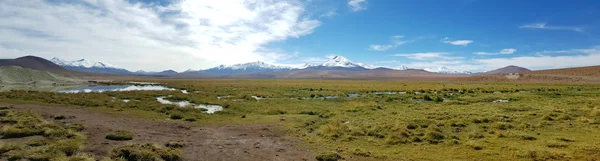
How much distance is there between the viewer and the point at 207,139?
15.7m

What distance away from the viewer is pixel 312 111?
26.9 meters

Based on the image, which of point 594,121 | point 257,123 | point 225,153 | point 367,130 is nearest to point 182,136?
point 225,153

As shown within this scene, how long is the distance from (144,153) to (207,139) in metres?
4.22

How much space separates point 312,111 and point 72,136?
16927 millimetres

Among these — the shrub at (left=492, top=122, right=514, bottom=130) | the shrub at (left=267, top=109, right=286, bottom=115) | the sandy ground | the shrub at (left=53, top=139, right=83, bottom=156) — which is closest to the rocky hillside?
the sandy ground

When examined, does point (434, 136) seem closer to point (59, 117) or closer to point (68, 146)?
point (68, 146)

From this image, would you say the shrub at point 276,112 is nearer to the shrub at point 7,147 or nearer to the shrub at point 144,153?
the shrub at point 144,153

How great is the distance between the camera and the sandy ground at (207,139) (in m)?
12.8

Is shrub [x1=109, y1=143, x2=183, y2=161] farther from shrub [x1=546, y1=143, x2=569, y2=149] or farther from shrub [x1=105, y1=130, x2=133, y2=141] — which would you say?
shrub [x1=546, y1=143, x2=569, y2=149]

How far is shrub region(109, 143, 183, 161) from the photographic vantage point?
11516 millimetres

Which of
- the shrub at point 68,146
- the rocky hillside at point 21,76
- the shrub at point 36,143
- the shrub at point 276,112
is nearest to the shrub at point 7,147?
the shrub at point 36,143

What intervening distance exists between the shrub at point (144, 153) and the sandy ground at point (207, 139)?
47 cm

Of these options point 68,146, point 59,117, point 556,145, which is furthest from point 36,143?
point 556,145

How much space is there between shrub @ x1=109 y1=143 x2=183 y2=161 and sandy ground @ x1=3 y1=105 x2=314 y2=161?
1.55 ft
